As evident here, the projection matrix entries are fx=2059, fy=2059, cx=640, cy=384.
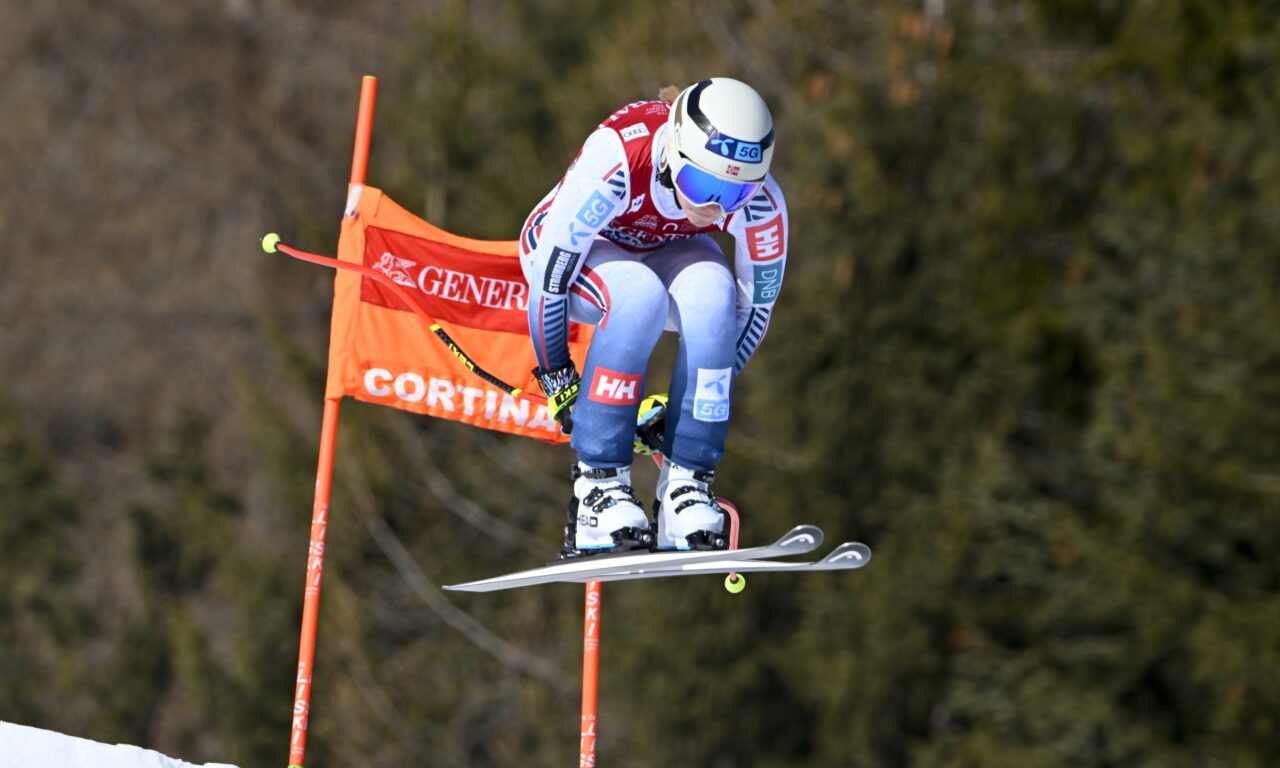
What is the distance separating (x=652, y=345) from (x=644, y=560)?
715 millimetres

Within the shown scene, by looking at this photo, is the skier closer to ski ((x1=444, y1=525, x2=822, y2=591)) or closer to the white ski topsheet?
ski ((x1=444, y1=525, x2=822, y2=591))

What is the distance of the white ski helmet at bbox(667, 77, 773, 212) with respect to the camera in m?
6.54

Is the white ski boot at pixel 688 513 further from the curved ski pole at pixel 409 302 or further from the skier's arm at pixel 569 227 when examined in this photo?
the curved ski pole at pixel 409 302

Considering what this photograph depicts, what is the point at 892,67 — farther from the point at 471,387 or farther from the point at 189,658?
the point at 471,387

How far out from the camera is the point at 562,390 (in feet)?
23.5

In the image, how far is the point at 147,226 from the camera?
A: 31984 mm

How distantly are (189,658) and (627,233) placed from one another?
20802 mm

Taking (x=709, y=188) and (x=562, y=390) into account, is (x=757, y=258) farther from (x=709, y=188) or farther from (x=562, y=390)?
(x=562, y=390)

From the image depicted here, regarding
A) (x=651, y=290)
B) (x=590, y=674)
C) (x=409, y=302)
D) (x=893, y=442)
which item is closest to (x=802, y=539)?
(x=651, y=290)

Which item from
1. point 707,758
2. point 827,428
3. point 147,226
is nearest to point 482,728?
point 707,758

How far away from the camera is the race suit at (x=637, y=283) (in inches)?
269

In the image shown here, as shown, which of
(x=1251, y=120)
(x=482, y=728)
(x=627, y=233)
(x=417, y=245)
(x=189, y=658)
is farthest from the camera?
(x=189, y=658)

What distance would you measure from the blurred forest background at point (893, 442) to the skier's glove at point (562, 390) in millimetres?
13086

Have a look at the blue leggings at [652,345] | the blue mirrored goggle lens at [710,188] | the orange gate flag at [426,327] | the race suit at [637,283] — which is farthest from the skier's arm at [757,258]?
the orange gate flag at [426,327]
